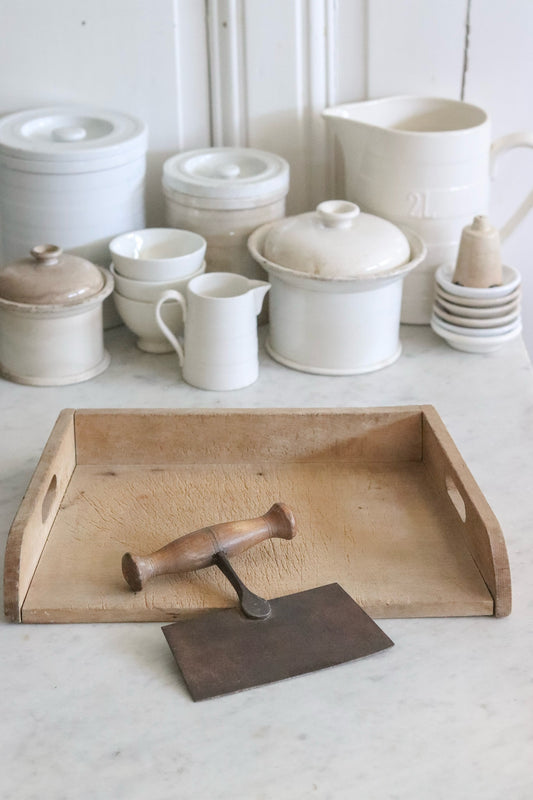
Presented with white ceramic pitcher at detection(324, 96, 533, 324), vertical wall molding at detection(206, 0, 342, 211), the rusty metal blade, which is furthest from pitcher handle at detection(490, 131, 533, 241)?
the rusty metal blade

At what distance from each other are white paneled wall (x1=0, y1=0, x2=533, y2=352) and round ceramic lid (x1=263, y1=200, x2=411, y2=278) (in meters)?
0.23

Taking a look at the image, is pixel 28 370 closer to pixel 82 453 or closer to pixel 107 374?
pixel 107 374

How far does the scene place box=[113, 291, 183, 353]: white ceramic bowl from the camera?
1.18m

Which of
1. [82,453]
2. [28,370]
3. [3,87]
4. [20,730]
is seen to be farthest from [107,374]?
[20,730]

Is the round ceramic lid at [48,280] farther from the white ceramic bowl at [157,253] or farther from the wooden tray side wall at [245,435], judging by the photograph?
the wooden tray side wall at [245,435]

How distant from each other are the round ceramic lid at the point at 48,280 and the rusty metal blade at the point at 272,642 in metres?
Answer: 0.44

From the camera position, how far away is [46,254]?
1.10 metres

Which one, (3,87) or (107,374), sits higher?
(3,87)

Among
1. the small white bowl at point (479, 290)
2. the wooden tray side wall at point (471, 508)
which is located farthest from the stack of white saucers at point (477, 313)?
the wooden tray side wall at point (471, 508)

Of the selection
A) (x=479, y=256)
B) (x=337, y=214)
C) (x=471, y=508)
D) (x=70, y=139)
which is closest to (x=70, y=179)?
(x=70, y=139)

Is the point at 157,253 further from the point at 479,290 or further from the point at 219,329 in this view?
the point at 479,290

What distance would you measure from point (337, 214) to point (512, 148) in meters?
0.28

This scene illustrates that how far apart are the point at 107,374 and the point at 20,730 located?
544 mm

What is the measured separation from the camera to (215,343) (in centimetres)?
112
